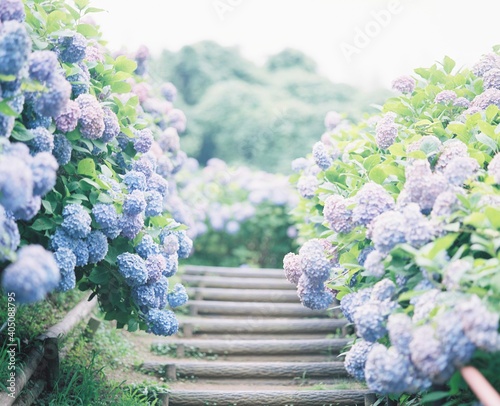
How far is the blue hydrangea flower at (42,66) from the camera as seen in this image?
77.6 inches

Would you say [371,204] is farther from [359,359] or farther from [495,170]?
[359,359]

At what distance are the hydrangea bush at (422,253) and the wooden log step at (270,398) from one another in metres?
0.91

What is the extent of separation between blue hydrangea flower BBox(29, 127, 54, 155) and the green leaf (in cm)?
32

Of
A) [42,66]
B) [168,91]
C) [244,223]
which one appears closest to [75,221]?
[42,66]

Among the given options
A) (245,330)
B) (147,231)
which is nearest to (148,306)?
(147,231)

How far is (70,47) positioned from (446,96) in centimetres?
181

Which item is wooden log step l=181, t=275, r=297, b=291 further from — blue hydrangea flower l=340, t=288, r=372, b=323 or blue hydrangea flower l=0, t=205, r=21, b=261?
blue hydrangea flower l=0, t=205, r=21, b=261

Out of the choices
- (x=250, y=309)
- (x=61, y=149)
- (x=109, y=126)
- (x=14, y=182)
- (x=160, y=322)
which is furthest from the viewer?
(x=250, y=309)

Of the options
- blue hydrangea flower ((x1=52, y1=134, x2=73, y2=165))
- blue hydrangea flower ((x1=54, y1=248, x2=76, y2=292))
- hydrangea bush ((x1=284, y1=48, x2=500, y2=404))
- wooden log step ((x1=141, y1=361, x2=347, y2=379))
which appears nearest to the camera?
hydrangea bush ((x1=284, y1=48, x2=500, y2=404))

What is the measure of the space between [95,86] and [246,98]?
7045 mm

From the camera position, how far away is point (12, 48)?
1.81m

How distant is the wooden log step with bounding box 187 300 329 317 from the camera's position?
484cm

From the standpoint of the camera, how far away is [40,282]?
161cm

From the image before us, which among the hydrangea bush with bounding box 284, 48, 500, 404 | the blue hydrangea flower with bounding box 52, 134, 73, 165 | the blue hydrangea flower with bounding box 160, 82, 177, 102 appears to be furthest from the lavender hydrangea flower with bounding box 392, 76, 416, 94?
the blue hydrangea flower with bounding box 160, 82, 177, 102
